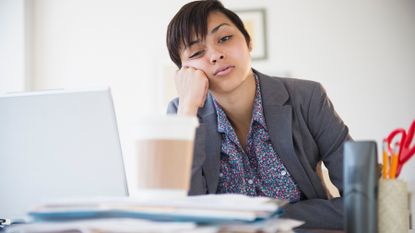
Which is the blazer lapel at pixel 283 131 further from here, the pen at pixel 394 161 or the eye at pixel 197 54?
the pen at pixel 394 161

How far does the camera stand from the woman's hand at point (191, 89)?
1279mm

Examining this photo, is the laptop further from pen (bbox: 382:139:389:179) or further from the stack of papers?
pen (bbox: 382:139:389:179)

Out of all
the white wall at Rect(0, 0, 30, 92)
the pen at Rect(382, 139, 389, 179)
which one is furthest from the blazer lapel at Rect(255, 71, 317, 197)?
the white wall at Rect(0, 0, 30, 92)

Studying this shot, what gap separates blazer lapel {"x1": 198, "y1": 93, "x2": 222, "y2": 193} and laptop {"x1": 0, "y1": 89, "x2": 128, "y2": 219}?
1.28 ft

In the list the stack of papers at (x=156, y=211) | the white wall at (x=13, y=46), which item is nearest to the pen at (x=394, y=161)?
the stack of papers at (x=156, y=211)

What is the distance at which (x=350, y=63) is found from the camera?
301 cm

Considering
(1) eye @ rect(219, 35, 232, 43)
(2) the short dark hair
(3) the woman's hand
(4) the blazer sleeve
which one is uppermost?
(2) the short dark hair

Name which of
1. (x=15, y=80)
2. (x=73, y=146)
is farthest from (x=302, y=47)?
(x=73, y=146)

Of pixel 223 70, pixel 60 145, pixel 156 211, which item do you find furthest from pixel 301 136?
pixel 156 211

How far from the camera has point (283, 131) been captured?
1.34 m

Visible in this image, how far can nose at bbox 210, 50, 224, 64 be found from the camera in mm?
1371

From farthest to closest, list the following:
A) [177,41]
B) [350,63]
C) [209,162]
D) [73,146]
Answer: [350,63], [177,41], [209,162], [73,146]

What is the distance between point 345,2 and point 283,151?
2077 mm

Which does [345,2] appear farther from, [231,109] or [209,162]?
[209,162]
